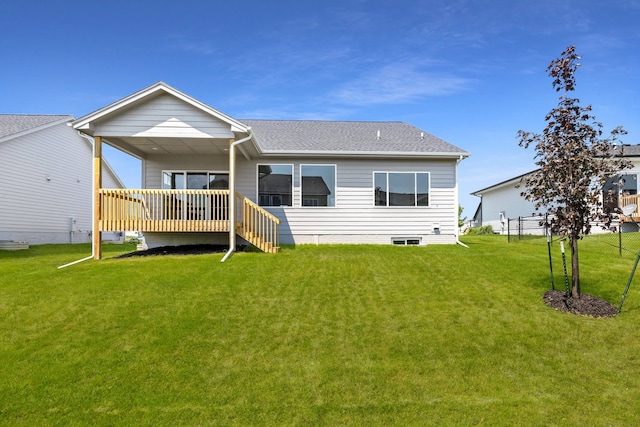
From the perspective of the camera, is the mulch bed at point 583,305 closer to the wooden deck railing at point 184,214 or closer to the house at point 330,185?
the house at point 330,185

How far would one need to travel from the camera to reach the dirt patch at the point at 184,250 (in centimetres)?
1205

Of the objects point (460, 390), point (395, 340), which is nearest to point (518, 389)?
point (460, 390)

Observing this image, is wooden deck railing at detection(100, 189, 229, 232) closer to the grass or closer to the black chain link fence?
the grass

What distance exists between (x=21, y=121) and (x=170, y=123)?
43.2 feet

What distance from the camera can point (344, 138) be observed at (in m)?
15.2

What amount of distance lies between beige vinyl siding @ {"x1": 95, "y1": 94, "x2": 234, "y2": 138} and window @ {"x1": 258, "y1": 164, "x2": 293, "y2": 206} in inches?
116

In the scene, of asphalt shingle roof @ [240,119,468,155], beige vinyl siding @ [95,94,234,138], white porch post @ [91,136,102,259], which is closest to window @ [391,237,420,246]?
asphalt shingle roof @ [240,119,468,155]

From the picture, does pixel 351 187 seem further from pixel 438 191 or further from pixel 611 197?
pixel 611 197

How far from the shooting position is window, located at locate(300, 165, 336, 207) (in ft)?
45.9

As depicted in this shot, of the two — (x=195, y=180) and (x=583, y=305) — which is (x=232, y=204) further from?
(x=583, y=305)

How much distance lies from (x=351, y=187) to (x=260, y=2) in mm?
7327

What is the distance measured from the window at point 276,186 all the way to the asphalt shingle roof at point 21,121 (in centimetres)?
1180

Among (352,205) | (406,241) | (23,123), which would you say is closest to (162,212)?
(352,205)

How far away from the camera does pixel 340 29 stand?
14742 mm
